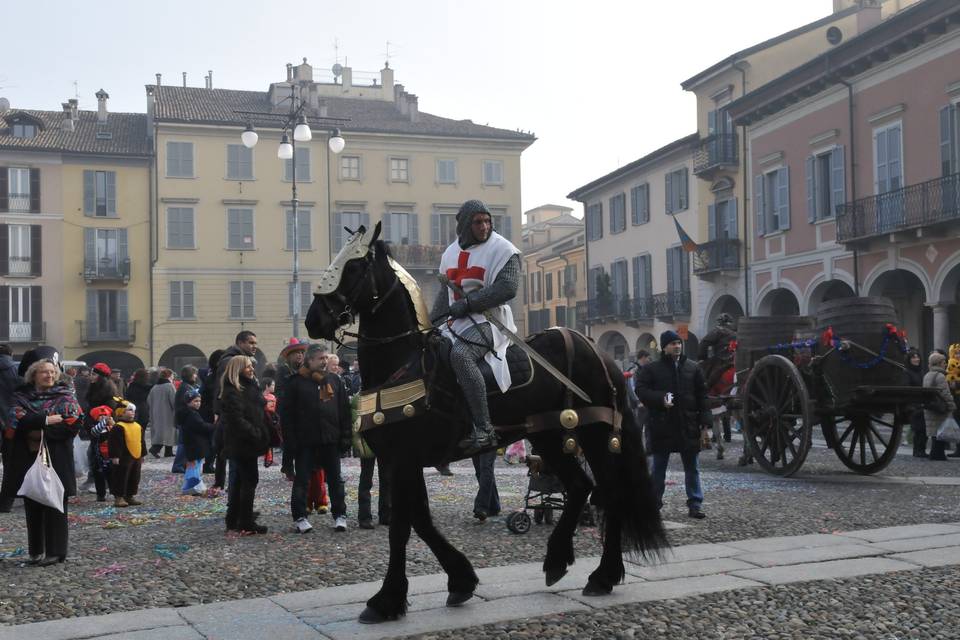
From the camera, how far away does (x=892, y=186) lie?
80.7ft

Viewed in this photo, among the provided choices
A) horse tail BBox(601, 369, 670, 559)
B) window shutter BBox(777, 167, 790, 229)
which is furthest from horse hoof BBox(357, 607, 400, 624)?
window shutter BBox(777, 167, 790, 229)

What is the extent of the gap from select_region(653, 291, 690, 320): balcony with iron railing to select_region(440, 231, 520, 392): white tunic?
30.8 m

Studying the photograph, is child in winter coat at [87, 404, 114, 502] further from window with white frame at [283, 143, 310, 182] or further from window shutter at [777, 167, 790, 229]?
window with white frame at [283, 143, 310, 182]

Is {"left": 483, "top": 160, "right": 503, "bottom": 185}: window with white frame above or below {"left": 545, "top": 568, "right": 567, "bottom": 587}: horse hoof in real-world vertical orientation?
above

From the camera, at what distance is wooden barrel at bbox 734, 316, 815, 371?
44.1ft

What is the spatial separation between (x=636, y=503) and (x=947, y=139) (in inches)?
758

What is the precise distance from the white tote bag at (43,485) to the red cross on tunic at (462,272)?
3.42 meters

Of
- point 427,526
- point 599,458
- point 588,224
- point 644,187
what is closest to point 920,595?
point 599,458

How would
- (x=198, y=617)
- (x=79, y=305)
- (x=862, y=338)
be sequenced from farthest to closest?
(x=79, y=305)
(x=862, y=338)
(x=198, y=617)

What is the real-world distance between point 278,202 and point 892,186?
28222mm

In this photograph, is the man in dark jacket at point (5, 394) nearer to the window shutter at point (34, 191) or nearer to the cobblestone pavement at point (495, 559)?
Result: the cobblestone pavement at point (495, 559)

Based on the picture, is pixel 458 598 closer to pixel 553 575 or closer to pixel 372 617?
pixel 372 617

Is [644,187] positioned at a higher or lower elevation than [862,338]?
higher

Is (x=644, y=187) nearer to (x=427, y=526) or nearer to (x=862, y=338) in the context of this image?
(x=862, y=338)
